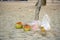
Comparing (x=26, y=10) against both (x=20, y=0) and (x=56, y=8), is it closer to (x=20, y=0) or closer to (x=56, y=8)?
(x=56, y=8)

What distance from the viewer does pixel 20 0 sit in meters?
3.94

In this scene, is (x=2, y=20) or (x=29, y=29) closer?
(x=29, y=29)

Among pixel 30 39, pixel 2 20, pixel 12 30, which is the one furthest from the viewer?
pixel 2 20

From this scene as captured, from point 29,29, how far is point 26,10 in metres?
1.09

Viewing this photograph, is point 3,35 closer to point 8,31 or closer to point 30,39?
point 8,31

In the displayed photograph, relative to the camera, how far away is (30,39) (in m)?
1.79

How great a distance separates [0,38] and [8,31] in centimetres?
21

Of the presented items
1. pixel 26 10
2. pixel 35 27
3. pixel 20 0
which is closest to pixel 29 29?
pixel 35 27

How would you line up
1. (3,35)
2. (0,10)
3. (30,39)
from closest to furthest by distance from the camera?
(30,39) < (3,35) < (0,10)

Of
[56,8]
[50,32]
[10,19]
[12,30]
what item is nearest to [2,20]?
[10,19]

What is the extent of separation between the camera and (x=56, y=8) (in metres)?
3.20

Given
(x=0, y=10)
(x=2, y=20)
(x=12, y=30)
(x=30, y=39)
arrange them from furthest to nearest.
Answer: (x=0, y=10) < (x=2, y=20) < (x=12, y=30) < (x=30, y=39)

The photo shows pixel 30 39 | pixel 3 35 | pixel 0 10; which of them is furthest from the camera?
pixel 0 10

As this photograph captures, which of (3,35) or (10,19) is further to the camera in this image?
(10,19)
